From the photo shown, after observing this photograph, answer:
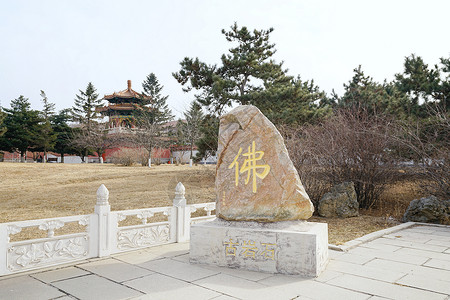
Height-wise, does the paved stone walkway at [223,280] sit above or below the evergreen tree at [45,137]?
below

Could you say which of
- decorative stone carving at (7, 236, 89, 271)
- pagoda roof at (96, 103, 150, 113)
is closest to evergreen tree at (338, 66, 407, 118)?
decorative stone carving at (7, 236, 89, 271)

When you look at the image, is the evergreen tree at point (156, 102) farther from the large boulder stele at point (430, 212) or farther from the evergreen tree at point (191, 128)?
the large boulder stele at point (430, 212)

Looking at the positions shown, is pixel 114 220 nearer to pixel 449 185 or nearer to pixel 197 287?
pixel 197 287

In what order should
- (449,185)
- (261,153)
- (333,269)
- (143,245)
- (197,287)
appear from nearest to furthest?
(197,287) → (333,269) → (261,153) → (143,245) → (449,185)

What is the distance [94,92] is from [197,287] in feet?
102

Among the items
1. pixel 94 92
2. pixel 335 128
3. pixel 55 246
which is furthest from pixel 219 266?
pixel 94 92

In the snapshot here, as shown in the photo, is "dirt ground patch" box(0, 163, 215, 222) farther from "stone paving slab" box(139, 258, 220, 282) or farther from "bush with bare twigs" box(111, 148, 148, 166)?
"stone paving slab" box(139, 258, 220, 282)

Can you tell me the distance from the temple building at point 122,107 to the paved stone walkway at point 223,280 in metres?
28.4

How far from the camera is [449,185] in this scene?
8.13m

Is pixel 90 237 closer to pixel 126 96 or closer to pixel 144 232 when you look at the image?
pixel 144 232

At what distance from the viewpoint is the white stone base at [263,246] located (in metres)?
3.73

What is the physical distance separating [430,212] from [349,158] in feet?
8.19

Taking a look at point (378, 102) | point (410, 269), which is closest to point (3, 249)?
point (410, 269)

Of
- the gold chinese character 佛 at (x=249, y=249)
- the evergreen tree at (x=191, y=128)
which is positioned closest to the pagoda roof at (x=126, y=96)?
the evergreen tree at (x=191, y=128)
